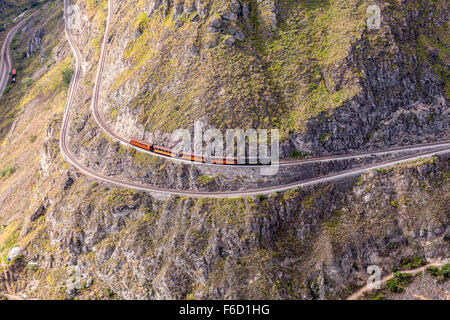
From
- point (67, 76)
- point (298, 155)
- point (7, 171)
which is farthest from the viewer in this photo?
point (67, 76)

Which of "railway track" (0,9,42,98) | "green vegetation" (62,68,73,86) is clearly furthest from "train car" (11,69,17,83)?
"green vegetation" (62,68,73,86)

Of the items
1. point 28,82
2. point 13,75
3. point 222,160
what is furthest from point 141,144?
point 13,75

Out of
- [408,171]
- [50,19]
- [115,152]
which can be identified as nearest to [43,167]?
[115,152]

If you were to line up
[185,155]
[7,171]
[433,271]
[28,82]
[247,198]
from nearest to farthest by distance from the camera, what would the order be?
[433,271]
[247,198]
[185,155]
[7,171]
[28,82]

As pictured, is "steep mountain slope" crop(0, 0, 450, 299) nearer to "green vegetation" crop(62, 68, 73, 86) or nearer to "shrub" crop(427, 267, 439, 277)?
"shrub" crop(427, 267, 439, 277)

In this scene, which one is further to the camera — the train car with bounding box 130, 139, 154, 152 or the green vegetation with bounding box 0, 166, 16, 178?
the green vegetation with bounding box 0, 166, 16, 178

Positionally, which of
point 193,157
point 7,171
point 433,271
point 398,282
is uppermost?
point 7,171

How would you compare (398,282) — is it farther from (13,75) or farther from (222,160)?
(13,75)

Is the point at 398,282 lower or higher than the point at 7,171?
lower
